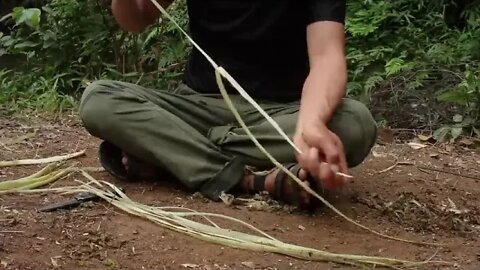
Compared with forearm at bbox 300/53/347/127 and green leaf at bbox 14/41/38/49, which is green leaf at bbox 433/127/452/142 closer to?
forearm at bbox 300/53/347/127

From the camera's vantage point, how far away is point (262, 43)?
7.94 ft

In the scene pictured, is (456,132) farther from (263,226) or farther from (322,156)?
(322,156)

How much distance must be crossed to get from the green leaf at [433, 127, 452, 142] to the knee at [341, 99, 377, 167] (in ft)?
3.73

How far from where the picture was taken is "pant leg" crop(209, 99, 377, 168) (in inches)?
86.9

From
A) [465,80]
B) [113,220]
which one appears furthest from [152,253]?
[465,80]

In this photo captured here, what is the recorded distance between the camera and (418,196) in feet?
7.95

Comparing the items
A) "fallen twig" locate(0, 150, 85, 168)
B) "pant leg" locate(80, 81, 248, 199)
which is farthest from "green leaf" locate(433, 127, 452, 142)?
"fallen twig" locate(0, 150, 85, 168)

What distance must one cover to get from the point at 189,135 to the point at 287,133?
284 mm

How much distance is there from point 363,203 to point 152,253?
712mm

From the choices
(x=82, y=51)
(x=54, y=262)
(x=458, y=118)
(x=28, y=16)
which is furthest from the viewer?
(x=82, y=51)

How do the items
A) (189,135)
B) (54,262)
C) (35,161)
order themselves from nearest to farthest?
(54,262), (189,135), (35,161)

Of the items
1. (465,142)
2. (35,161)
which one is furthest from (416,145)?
(35,161)

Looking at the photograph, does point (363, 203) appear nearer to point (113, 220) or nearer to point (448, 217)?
point (448, 217)

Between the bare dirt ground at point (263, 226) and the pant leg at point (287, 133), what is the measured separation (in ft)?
0.54
